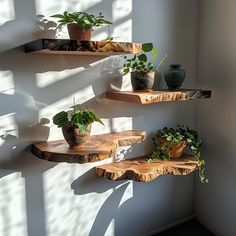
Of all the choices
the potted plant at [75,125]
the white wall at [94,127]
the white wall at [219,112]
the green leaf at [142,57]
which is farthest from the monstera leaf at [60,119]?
the white wall at [219,112]

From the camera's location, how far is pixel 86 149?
157 cm

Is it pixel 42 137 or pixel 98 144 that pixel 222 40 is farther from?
pixel 42 137

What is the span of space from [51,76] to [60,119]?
11.5 inches

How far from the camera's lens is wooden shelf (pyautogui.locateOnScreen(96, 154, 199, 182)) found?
5.79 feet

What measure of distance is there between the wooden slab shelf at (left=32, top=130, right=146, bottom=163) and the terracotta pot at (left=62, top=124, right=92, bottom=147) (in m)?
0.03

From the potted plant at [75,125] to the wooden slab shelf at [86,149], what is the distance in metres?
0.05

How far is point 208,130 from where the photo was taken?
2217mm

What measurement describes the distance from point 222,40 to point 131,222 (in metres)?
A: 1.55

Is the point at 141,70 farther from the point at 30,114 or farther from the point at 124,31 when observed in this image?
the point at 30,114

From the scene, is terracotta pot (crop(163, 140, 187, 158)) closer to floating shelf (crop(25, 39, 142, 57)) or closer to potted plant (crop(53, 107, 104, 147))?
potted plant (crop(53, 107, 104, 147))

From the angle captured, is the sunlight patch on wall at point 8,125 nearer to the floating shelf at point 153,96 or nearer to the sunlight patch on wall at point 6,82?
the sunlight patch on wall at point 6,82

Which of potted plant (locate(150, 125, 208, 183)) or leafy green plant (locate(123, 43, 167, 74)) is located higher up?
leafy green plant (locate(123, 43, 167, 74))

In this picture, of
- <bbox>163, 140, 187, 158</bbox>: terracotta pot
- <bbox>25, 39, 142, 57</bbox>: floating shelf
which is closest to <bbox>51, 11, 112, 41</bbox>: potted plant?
<bbox>25, 39, 142, 57</bbox>: floating shelf

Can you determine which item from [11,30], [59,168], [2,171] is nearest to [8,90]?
[11,30]
